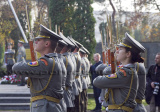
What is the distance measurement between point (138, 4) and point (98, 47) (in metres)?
5.81

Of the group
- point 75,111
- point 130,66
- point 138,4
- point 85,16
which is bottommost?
point 75,111

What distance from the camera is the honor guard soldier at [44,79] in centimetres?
411

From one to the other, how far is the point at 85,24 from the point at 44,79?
11.8m

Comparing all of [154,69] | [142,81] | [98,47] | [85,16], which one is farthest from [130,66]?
[98,47]

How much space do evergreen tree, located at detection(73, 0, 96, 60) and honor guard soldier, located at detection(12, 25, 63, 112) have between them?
11.3 metres

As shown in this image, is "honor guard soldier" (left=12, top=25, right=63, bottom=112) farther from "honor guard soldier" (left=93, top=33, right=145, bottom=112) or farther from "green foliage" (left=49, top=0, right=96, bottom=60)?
"green foliage" (left=49, top=0, right=96, bottom=60)

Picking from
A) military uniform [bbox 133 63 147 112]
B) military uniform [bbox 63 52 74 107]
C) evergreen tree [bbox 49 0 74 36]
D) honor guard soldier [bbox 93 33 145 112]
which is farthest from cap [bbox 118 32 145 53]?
evergreen tree [bbox 49 0 74 36]

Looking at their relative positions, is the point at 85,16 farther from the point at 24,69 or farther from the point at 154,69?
the point at 24,69

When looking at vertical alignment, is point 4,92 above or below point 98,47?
below

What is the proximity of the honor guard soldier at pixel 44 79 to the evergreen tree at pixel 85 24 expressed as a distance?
1129 cm

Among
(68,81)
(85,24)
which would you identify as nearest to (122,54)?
(68,81)

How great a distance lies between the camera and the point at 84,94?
395 inches

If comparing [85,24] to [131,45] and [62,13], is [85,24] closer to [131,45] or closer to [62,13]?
[62,13]

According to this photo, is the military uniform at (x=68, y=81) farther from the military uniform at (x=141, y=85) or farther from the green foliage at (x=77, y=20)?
the green foliage at (x=77, y=20)
